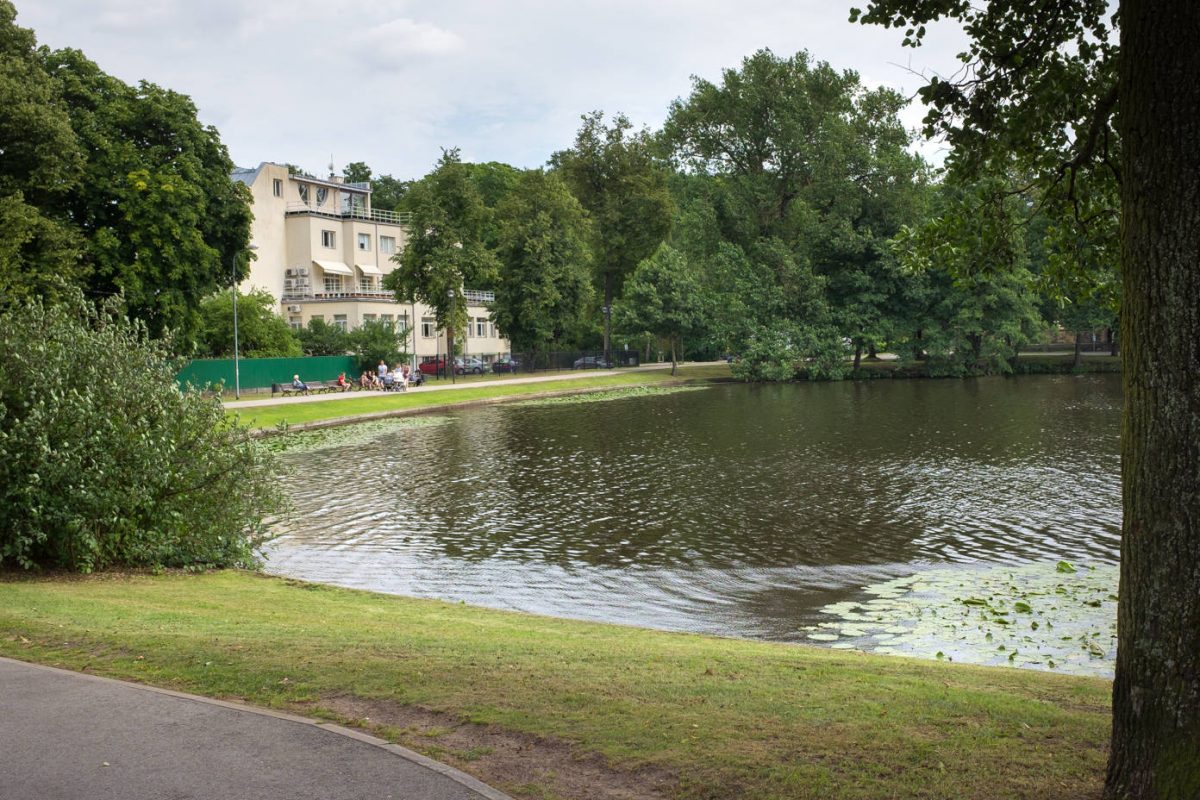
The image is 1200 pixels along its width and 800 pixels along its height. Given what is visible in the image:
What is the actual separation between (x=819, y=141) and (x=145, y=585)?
→ 66.7 metres

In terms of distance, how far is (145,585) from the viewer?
13602mm

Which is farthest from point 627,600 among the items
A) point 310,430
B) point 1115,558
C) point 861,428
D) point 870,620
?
point 310,430

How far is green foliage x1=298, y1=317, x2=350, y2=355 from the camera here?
65.4m

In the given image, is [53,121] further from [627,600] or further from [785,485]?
[627,600]

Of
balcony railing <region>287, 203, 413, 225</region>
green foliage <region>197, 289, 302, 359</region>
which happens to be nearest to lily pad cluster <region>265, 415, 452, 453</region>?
green foliage <region>197, 289, 302, 359</region>

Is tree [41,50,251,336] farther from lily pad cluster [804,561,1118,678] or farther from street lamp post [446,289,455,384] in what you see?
lily pad cluster [804,561,1118,678]

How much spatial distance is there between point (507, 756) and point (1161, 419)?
4176mm

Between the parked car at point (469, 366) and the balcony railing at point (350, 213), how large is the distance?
11.5 metres

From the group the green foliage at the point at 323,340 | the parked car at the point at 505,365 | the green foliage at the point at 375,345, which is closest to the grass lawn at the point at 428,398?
the green foliage at the point at 375,345

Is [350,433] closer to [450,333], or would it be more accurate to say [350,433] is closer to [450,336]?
[450,333]

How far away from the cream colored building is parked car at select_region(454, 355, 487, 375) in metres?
1.68

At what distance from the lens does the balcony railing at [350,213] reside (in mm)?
82625

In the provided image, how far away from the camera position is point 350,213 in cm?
8669

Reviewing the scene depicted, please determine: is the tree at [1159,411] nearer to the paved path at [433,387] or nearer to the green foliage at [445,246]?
the paved path at [433,387]
